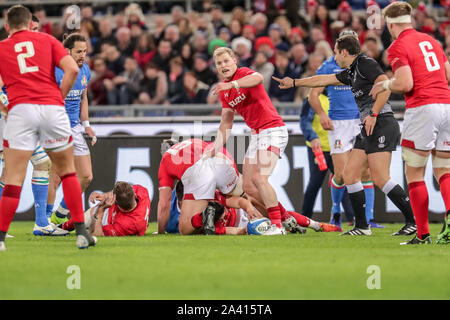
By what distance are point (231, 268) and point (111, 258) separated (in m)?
1.16

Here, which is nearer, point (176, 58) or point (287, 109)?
point (287, 109)

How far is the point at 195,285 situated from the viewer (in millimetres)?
4777

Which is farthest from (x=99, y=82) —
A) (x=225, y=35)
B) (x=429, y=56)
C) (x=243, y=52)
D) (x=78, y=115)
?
(x=429, y=56)

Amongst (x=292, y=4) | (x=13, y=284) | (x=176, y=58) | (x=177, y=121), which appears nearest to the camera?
(x=13, y=284)

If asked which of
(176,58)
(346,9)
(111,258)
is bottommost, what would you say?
(111,258)

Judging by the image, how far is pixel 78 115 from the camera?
935 centimetres

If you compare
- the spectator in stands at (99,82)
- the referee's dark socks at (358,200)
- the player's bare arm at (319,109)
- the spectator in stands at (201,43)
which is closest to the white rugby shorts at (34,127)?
the referee's dark socks at (358,200)

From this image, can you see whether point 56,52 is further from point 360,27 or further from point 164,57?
point 360,27

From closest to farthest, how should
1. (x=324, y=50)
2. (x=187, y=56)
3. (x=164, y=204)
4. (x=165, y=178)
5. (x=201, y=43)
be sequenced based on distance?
(x=164, y=204)
(x=165, y=178)
(x=324, y=50)
(x=187, y=56)
(x=201, y=43)

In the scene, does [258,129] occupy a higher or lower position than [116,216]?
higher

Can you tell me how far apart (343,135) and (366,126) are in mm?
2017

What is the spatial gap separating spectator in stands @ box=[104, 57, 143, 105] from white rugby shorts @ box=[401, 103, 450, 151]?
32.0ft
